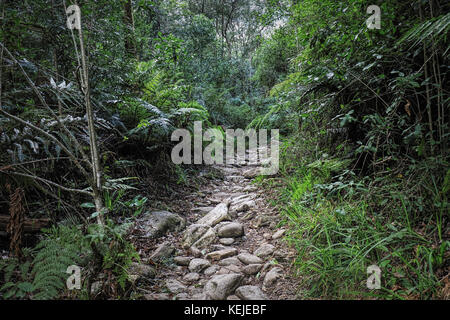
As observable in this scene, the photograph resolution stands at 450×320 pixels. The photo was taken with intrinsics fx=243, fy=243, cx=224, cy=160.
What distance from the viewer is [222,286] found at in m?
1.75

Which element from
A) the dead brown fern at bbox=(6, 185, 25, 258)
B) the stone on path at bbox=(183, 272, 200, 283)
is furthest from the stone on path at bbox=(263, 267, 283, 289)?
the dead brown fern at bbox=(6, 185, 25, 258)

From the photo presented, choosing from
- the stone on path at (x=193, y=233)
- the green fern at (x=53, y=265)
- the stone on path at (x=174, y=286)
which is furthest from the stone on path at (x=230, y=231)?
the green fern at (x=53, y=265)

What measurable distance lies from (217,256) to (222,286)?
48cm

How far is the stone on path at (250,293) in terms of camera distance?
5.49 ft

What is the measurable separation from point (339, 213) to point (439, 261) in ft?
2.29

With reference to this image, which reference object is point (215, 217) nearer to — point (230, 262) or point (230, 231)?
point (230, 231)

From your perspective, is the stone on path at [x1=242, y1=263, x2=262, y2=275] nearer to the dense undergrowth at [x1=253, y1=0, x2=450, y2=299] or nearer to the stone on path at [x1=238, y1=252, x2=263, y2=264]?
the stone on path at [x1=238, y1=252, x2=263, y2=264]

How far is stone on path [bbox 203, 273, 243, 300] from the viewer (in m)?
1.72

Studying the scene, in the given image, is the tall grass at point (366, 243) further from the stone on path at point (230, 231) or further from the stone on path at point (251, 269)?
the stone on path at point (230, 231)

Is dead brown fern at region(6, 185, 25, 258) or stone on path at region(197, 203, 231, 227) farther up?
dead brown fern at region(6, 185, 25, 258)

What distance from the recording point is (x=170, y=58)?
18.3 ft
